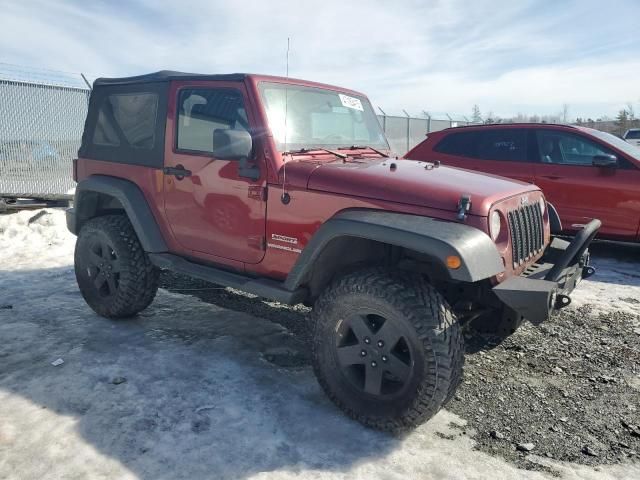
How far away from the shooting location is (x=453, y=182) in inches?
122

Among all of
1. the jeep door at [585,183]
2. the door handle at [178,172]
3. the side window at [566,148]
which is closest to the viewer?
the door handle at [178,172]

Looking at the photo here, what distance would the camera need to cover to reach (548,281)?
284 cm

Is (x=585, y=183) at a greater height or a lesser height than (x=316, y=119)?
lesser

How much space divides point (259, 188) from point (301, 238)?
17.9 inches

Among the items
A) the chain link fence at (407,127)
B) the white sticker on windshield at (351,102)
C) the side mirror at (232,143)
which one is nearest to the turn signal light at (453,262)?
the side mirror at (232,143)

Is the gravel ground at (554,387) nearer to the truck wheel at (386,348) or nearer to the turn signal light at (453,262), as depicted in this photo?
the truck wheel at (386,348)

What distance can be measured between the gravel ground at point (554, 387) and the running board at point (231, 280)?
235 mm

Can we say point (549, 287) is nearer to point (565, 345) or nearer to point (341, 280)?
point (341, 280)

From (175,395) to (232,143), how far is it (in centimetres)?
161

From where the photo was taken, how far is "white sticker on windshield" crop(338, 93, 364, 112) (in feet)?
13.4

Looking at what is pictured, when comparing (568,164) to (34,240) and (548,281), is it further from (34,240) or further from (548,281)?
(34,240)

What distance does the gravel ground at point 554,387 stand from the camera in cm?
279

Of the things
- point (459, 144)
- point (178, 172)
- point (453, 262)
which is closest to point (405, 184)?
point (453, 262)

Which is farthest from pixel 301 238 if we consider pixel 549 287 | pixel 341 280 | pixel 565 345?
pixel 565 345
